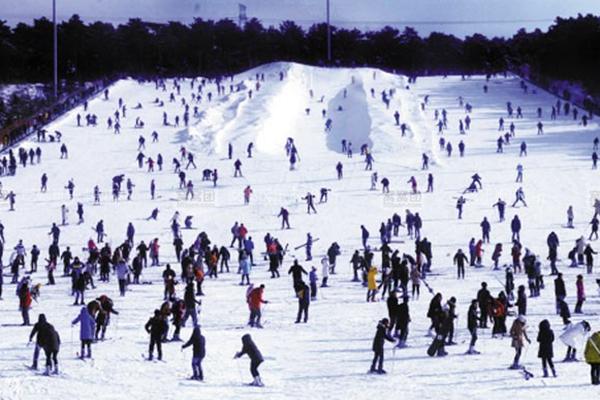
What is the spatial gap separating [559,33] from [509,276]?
74231 millimetres

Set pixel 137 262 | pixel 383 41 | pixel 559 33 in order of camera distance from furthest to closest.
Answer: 1. pixel 383 41
2. pixel 559 33
3. pixel 137 262

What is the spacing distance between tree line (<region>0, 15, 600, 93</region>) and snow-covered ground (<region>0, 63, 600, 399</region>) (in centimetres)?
2499

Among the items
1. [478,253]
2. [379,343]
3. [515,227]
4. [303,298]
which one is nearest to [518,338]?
[379,343]

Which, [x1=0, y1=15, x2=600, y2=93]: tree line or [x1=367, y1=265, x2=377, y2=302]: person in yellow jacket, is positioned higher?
[x1=0, y1=15, x2=600, y2=93]: tree line

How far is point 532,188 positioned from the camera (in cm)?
4338

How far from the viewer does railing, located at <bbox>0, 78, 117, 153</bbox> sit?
187ft

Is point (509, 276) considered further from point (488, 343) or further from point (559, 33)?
point (559, 33)

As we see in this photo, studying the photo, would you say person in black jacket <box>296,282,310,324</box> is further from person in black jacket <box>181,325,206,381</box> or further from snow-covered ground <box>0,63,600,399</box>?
person in black jacket <box>181,325,206,381</box>

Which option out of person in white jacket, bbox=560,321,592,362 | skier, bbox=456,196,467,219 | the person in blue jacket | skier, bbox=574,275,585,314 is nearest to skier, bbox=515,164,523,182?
skier, bbox=456,196,467,219

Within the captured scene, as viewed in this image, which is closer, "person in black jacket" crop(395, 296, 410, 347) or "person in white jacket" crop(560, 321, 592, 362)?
"person in white jacket" crop(560, 321, 592, 362)

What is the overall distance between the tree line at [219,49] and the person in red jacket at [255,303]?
3175 inches

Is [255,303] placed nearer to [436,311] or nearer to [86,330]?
[436,311]

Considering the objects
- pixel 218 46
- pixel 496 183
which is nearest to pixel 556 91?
pixel 496 183

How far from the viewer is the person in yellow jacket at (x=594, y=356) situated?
54.4 ft
